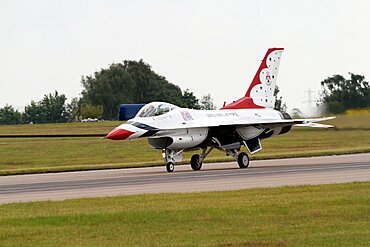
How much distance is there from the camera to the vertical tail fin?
132 ft

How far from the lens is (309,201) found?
19641 mm

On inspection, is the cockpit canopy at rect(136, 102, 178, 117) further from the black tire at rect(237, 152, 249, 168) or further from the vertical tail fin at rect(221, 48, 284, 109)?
the vertical tail fin at rect(221, 48, 284, 109)

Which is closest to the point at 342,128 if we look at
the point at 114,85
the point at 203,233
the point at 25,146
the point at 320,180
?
the point at 320,180

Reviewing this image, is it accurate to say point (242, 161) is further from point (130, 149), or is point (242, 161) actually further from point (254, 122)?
point (130, 149)

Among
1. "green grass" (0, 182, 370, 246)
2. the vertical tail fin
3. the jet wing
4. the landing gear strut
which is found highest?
the vertical tail fin

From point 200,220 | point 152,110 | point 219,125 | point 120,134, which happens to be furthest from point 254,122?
point 200,220

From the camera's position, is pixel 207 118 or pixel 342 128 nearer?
pixel 207 118

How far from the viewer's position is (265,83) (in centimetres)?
4084

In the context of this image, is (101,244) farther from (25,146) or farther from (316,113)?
(25,146)

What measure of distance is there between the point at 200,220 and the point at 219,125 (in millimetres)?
19316

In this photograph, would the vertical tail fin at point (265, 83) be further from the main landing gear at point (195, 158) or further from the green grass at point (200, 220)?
the green grass at point (200, 220)

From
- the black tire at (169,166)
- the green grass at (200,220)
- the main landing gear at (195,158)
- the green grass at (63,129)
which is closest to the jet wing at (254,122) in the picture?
the main landing gear at (195,158)

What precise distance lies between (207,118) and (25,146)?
32961mm

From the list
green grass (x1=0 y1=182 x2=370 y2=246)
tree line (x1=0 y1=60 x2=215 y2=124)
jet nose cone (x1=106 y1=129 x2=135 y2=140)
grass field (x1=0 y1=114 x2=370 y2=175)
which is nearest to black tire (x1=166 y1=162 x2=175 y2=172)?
jet nose cone (x1=106 y1=129 x2=135 y2=140)
